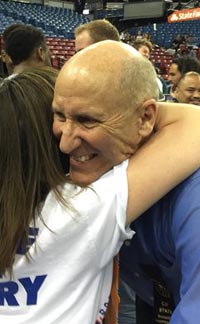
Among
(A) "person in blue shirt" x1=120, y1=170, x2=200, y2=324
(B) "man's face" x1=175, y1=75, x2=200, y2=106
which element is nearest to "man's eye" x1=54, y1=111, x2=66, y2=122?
(A) "person in blue shirt" x1=120, y1=170, x2=200, y2=324

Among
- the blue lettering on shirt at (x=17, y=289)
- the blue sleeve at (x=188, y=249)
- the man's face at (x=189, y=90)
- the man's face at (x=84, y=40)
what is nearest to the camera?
the blue sleeve at (x=188, y=249)

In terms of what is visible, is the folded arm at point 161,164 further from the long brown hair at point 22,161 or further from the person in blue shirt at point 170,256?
the long brown hair at point 22,161

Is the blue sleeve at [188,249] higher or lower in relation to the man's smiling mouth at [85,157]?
lower

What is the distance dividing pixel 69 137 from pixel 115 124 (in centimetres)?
9

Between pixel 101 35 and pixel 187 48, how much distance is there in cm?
991

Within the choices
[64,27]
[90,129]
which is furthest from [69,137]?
[64,27]

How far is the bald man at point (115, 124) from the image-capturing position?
805 millimetres

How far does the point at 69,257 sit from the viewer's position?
819 mm

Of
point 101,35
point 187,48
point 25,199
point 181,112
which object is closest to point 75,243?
point 25,199

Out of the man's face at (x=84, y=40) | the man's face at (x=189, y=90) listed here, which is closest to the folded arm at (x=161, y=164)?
the man's face at (x=84, y=40)

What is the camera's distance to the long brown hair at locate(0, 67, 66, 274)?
83 centimetres

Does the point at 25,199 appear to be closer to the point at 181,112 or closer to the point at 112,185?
the point at 112,185

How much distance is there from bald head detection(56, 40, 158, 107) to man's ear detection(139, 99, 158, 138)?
15 millimetres

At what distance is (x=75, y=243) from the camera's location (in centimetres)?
81
